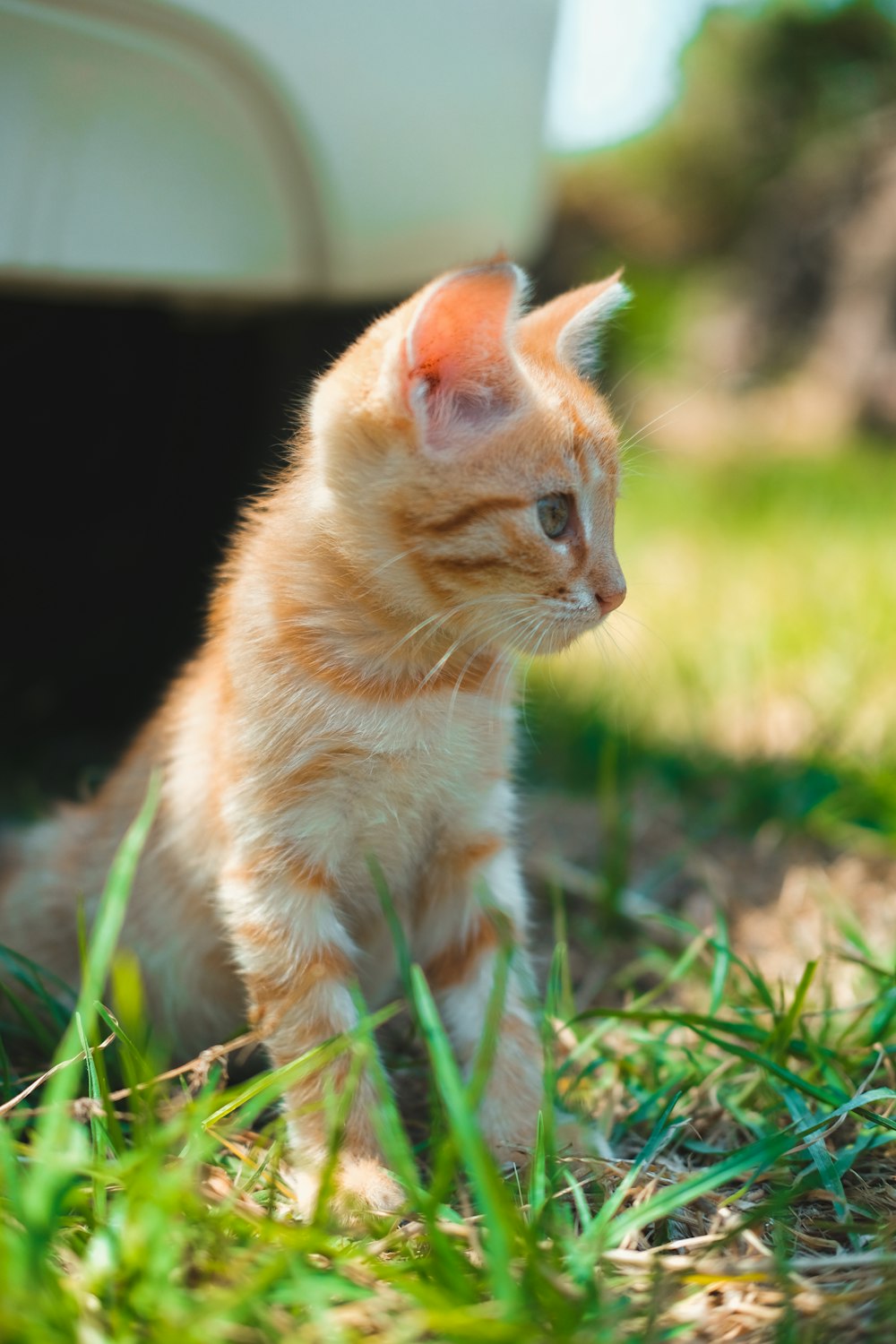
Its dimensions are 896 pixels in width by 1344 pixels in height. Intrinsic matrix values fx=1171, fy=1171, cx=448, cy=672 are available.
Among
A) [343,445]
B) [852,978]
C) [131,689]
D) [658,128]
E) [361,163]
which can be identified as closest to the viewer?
[343,445]

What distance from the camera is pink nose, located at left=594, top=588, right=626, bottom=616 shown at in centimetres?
142

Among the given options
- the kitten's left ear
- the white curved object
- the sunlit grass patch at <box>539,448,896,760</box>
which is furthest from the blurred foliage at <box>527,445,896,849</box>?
the white curved object

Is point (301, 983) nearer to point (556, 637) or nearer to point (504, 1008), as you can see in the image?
point (504, 1008)

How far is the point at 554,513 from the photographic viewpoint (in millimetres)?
1404

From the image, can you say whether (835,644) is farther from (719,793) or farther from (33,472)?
(33,472)

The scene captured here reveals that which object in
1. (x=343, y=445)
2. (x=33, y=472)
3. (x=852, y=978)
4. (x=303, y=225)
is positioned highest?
(x=303, y=225)

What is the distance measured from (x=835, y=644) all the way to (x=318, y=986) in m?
2.16

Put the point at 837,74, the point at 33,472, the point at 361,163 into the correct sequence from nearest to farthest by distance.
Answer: the point at 361,163 → the point at 33,472 → the point at 837,74

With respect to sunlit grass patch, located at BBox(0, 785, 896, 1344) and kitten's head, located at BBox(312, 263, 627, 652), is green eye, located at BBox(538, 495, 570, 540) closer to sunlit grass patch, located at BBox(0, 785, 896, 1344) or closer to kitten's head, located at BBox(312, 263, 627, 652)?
kitten's head, located at BBox(312, 263, 627, 652)

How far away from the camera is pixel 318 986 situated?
1.39 m

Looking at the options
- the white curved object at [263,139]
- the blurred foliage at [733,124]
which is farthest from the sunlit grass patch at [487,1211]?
the blurred foliage at [733,124]

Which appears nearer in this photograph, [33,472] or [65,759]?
[65,759]

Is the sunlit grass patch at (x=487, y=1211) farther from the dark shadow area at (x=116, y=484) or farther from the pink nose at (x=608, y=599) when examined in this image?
the dark shadow area at (x=116, y=484)

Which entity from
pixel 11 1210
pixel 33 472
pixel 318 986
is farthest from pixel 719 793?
pixel 33 472
